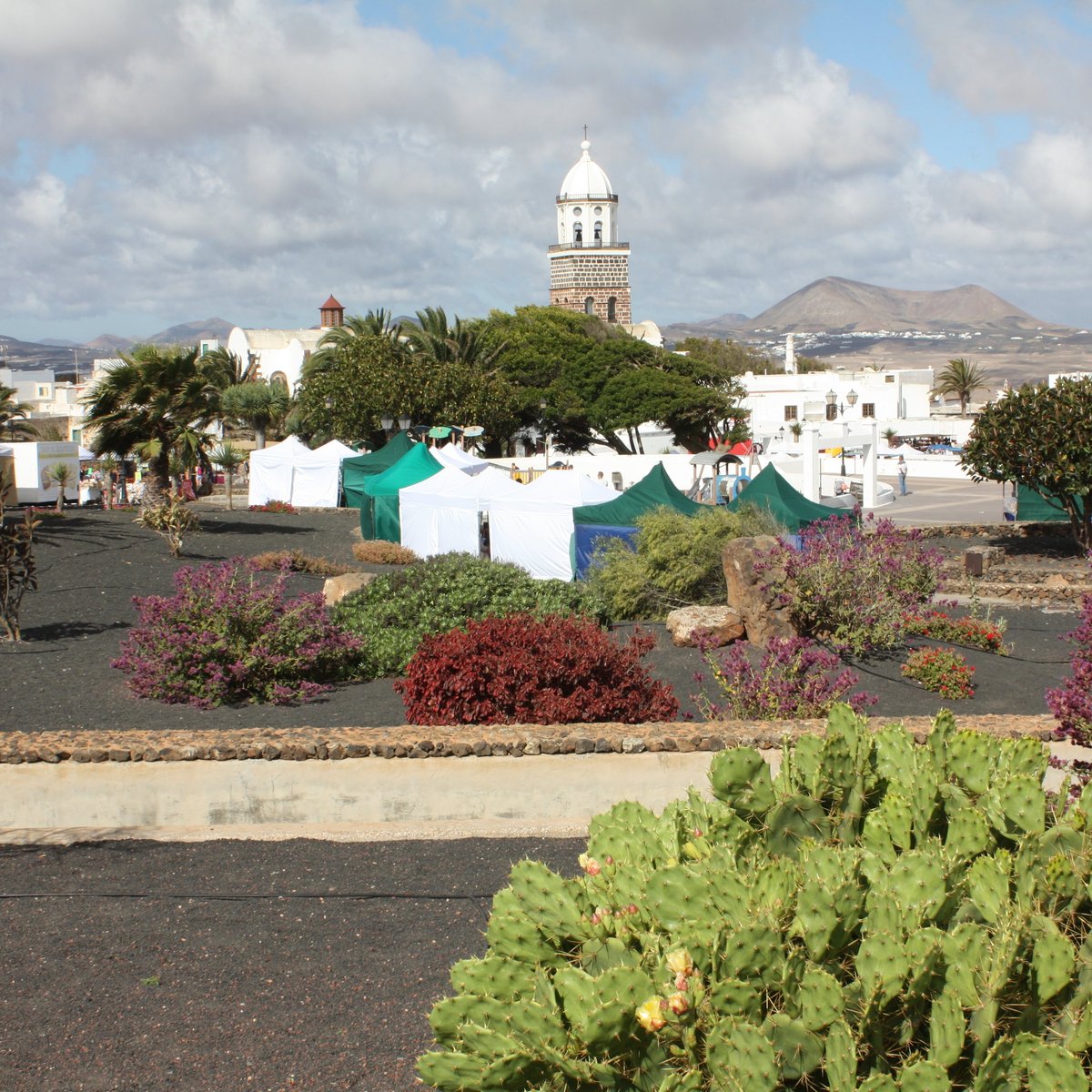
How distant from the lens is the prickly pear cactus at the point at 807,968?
3809mm

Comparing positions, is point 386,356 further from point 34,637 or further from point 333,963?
point 333,963

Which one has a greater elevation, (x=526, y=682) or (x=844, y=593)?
(x=844, y=593)

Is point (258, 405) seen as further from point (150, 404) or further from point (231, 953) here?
point (231, 953)

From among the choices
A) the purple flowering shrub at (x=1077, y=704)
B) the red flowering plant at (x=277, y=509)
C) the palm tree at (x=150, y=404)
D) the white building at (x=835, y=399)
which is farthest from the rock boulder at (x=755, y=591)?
the white building at (x=835, y=399)

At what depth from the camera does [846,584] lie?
14.0 metres

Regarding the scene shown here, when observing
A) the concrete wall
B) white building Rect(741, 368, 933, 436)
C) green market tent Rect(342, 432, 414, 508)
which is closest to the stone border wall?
the concrete wall

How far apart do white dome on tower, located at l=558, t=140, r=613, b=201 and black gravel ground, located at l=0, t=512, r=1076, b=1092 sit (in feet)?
360

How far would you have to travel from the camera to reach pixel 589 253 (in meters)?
110

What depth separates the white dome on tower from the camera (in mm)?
114875

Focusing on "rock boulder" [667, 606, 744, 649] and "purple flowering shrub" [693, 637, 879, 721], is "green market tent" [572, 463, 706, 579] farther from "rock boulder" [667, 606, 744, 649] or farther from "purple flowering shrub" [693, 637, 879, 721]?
"purple flowering shrub" [693, 637, 879, 721]

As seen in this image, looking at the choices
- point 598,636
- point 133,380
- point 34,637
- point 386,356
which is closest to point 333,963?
point 598,636

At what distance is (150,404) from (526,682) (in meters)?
17.2

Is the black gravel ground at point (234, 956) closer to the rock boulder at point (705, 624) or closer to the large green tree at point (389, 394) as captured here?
the rock boulder at point (705, 624)

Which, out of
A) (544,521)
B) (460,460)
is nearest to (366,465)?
(460,460)
